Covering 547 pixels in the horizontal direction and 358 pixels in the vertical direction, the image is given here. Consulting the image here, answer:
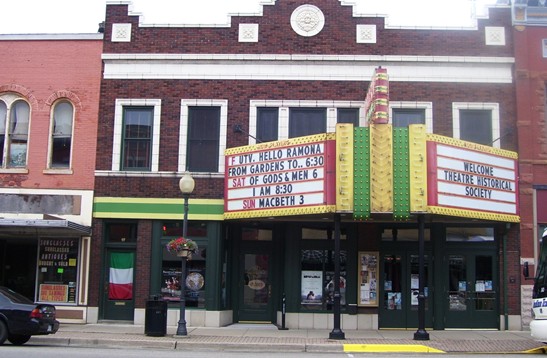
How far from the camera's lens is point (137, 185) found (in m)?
21.3

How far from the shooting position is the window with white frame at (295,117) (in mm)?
21234

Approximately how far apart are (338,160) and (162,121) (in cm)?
668

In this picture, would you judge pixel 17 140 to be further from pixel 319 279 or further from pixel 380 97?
pixel 380 97

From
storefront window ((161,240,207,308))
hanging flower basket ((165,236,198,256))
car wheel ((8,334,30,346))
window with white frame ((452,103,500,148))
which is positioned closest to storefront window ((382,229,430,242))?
window with white frame ((452,103,500,148))

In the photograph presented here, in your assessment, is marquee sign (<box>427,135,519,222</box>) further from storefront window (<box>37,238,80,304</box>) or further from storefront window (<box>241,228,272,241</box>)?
storefront window (<box>37,238,80,304</box>)

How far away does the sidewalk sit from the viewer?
16531 mm

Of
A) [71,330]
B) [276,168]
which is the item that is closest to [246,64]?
[276,168]

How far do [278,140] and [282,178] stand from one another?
61.2 inches

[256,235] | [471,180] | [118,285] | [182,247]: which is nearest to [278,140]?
[256,235]

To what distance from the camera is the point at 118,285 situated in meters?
21.2

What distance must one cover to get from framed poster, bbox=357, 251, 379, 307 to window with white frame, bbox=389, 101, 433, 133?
422 cm

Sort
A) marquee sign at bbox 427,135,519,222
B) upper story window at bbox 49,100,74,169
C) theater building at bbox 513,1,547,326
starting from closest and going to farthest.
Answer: marquee sign at bbox 427,135,519,222
theater building at bbox 513,1,547,326
upper story window at bbox 49,100,74,169

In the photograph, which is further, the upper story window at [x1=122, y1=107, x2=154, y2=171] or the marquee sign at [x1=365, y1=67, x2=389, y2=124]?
the upper story window at [x1=122, y1=107, x2=154, y2=171]

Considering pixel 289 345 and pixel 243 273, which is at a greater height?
pixel 243 273
